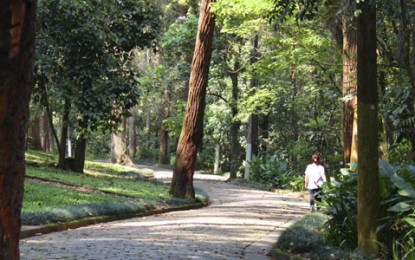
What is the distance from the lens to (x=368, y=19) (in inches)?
294

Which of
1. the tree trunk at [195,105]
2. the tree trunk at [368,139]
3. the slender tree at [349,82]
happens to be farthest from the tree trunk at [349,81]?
the tree trunk at [368,139]

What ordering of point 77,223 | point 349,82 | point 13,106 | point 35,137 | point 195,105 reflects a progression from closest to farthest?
point 13,106, point 77,223, point 349,82, point 195,105, point 35,137

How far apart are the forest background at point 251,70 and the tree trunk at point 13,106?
211 inches

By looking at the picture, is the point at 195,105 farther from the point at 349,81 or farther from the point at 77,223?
the point at 77,223

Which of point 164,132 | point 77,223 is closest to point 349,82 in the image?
point 77,223

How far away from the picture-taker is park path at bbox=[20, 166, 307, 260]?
8.50 metres

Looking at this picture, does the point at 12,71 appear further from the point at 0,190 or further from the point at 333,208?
the point at 333,208

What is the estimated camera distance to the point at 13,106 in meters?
3.29

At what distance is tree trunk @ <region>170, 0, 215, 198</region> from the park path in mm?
2028

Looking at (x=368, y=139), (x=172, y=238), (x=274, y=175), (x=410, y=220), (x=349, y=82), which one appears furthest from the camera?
(x=274, y=175)

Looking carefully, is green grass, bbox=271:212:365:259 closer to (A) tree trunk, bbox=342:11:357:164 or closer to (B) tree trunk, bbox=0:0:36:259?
(A) tree trunk, bbox=342:11:357:164

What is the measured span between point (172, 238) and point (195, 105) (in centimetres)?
791

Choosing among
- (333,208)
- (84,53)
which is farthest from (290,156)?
(333,208)

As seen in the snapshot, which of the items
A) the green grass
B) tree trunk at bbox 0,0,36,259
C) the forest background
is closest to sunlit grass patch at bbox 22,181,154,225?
the green grass
